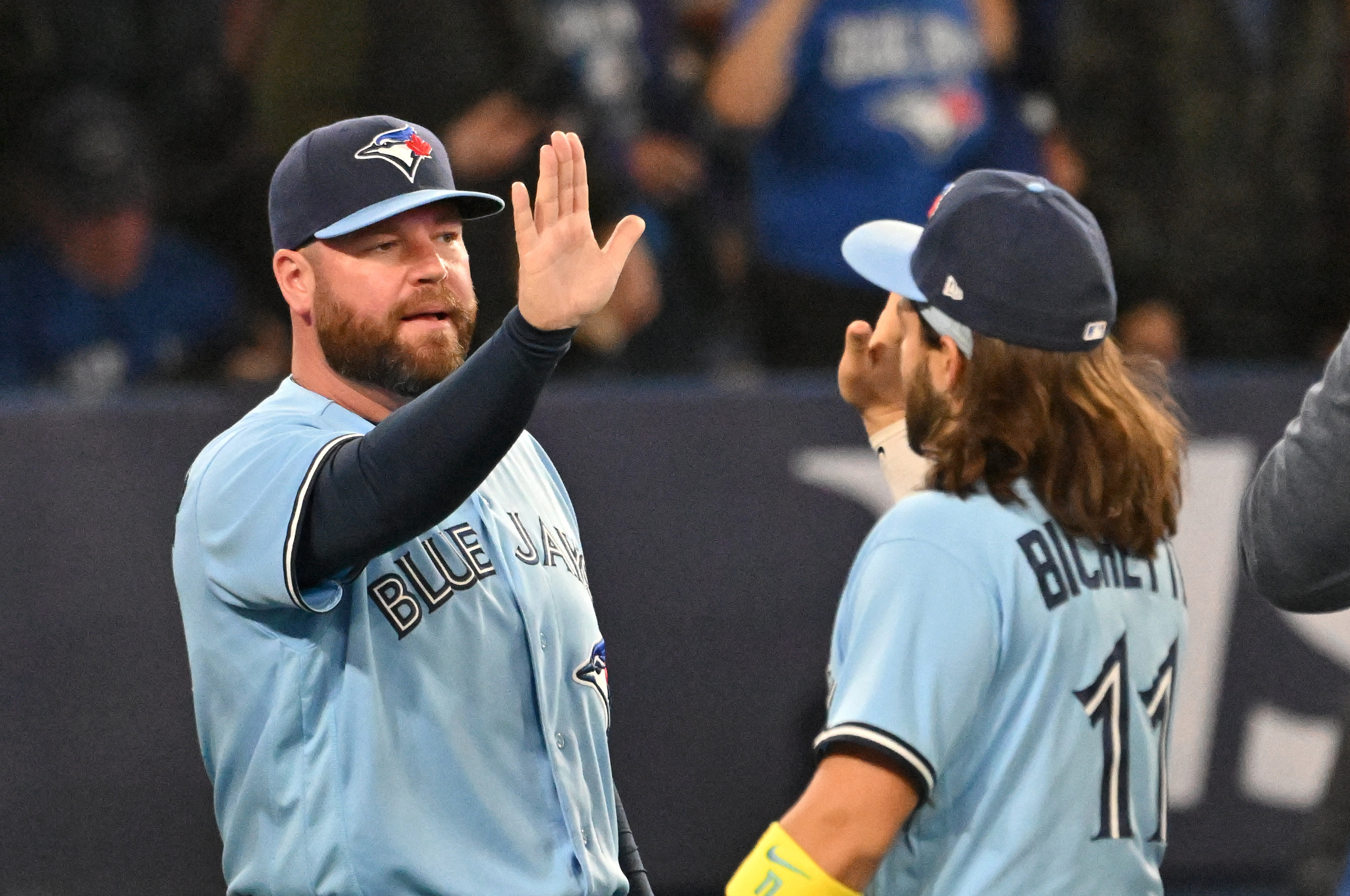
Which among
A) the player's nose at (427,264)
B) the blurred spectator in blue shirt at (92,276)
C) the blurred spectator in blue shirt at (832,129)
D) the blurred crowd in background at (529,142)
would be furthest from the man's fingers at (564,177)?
the blurred spectator in blue shirt at (832,129)

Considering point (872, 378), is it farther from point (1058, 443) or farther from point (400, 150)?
point (400, 150)

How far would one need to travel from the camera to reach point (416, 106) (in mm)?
5523

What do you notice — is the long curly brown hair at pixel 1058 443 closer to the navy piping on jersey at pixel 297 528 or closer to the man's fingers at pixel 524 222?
the man's fingers at pixel 524 222

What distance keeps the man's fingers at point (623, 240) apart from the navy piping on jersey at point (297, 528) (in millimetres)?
417

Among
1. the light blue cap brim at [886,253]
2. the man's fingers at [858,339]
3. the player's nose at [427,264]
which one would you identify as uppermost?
the player's nose at [427,264]

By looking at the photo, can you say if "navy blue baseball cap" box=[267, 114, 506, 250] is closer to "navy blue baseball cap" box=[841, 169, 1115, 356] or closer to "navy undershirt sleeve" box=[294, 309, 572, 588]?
"navy undershirt sleeve" box=[294, 309, 572, 588]

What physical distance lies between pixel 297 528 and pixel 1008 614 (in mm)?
929

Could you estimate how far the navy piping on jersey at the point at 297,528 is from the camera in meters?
2.14

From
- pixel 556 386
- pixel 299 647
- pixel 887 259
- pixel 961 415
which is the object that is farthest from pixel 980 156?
pixel 299 647

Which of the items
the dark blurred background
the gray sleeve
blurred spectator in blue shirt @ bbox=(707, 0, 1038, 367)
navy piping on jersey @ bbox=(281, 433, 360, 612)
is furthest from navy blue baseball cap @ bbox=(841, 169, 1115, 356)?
blurred spectator in blue shirt @ bbox=(707, 0, 1038, 367)

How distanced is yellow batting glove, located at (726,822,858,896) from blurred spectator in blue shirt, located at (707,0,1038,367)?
142 inches

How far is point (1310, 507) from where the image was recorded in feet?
6.09

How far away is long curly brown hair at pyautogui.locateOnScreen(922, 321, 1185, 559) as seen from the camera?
226 cm

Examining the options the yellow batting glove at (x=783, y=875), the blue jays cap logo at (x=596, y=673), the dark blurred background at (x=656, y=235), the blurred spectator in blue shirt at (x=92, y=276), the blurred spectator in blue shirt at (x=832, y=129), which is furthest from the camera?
the blurred spectator in blue shirt at (x=832, y=129)
